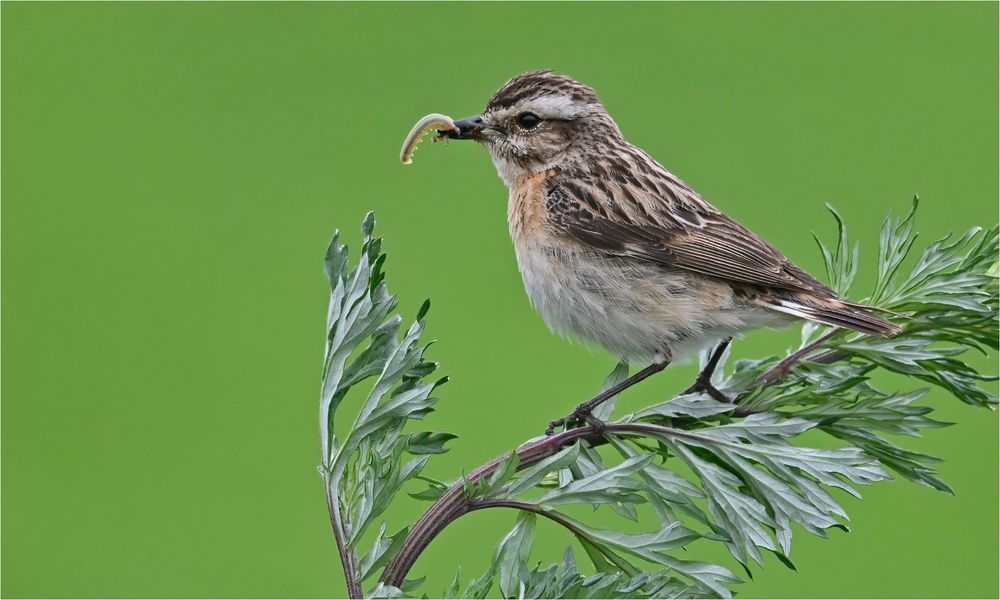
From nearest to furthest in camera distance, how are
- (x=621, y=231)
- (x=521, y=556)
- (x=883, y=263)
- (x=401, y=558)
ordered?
(x=401, y=558) → (x=521, y=556) → (x=883, y=263) → (x=621, y=231)

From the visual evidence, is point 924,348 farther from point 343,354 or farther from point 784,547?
point 343,354

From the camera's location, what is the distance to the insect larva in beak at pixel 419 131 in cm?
336

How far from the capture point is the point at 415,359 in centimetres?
217

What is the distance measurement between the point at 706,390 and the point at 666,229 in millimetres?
1307

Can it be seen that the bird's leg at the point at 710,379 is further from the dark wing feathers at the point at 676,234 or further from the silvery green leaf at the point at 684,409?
the dark wing feathers at the point at 676,234

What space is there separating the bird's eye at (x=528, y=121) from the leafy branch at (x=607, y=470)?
2.08 m

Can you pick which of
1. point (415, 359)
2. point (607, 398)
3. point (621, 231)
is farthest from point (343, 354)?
point (621, 231)

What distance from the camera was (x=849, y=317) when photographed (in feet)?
9.89

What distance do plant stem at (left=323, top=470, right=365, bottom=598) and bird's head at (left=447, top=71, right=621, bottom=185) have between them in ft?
8.40

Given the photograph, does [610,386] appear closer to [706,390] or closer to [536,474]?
[706,390]

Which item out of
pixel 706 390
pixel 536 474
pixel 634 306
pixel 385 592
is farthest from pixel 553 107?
pixel 385 592

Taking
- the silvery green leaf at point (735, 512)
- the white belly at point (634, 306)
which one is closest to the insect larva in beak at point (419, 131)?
the white belly at point (634, 306)

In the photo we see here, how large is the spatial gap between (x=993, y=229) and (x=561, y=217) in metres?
1.73

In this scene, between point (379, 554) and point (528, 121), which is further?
point (528, 121)
